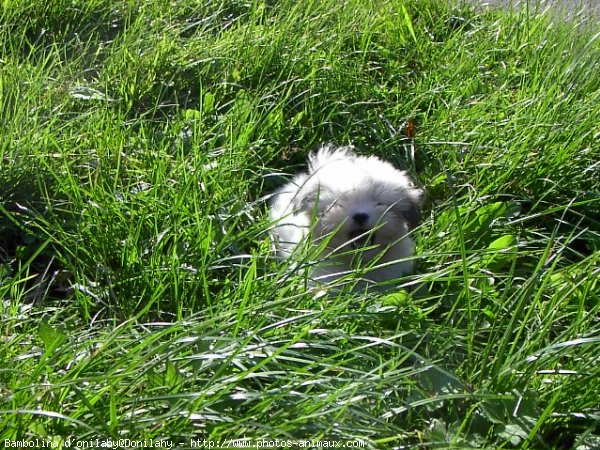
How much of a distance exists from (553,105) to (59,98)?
191 centimetres

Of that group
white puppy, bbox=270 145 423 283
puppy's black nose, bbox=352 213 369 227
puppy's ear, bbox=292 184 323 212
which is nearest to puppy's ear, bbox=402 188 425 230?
white puppy, bbox=270 145 423 283

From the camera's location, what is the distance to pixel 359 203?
2.84m

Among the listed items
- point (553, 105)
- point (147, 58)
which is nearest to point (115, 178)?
point (147, 58)

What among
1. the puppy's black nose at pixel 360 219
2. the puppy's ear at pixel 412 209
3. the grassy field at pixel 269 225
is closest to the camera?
the grassy field at pixel 269 225

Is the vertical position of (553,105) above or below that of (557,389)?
above

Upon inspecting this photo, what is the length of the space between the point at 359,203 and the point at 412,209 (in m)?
0.21

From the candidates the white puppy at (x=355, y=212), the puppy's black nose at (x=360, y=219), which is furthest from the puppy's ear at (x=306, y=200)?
the puppy's black nose at (x=360, y=219)

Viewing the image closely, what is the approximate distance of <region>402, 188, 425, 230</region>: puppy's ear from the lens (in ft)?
9.55

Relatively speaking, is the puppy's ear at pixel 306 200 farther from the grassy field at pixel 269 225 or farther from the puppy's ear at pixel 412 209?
the puppy's ear at pixel 412 209

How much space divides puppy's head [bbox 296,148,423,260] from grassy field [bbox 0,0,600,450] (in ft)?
0.36

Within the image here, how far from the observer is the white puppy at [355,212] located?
280cm

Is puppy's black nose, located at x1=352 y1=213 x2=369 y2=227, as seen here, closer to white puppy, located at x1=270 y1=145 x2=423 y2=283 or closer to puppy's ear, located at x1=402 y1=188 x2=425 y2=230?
white puppy, located at x1=270 y1=145 x2=423 y2=283

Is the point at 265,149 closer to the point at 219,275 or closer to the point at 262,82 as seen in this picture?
the point at 262,82

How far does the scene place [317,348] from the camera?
2.14 meters
